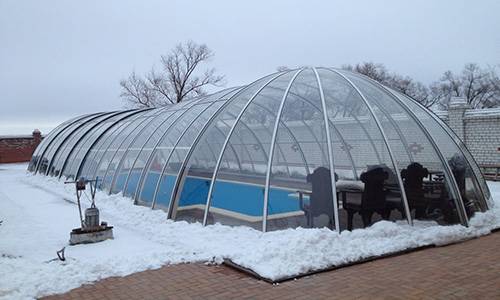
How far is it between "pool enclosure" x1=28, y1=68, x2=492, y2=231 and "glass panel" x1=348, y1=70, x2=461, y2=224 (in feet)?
0.07

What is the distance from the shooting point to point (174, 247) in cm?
644

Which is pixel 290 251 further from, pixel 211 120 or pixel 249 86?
pixel 249 86

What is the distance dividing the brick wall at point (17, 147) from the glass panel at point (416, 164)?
1072 inches

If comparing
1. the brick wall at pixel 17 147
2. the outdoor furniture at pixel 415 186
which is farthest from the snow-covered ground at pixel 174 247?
the brick wall at pixel 17 147

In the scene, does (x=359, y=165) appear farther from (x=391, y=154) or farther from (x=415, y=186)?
(x=415, y=186)

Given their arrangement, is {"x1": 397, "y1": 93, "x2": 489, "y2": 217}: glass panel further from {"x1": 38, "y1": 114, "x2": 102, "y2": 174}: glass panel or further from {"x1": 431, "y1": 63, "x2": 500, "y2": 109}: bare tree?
{"x1": 431, "y1": 63, "x2": 500, "y2": 109}: bare tree

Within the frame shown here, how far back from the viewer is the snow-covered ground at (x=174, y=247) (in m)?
5.25

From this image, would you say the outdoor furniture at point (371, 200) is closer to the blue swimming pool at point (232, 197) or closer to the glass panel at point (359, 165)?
the glass panel at point (359, 165)

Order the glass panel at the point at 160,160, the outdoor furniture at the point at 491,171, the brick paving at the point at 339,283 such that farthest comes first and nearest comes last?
the outdoor furniture at the point at 491,171
the glass panel at the point at 160,160
the brick paving at the point at 339,283

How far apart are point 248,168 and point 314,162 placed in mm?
1137

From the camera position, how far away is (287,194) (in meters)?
6.88

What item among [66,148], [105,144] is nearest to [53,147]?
[66,148]

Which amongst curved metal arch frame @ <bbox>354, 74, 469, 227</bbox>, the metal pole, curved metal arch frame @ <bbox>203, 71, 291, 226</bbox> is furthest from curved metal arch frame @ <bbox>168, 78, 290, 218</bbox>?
curved metal arch frame @ <bbox>354, 74, 469, 227</bbox>

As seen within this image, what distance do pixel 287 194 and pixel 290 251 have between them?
1413mm
